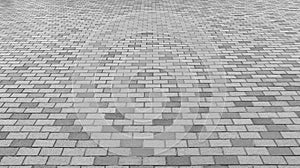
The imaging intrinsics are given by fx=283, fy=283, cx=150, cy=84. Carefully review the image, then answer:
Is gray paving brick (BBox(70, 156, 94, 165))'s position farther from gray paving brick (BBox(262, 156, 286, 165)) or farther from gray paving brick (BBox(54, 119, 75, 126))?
gray paving brick (BBox(262, 156, 286, 165))

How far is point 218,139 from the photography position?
3012 millimetres

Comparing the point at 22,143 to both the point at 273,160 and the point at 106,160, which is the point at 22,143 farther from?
the point at 273,160

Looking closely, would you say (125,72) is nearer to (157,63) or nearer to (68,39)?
(157,63)

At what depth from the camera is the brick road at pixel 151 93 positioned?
2.84 meters

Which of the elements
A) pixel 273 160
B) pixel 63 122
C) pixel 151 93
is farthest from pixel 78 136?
pixel 273 160

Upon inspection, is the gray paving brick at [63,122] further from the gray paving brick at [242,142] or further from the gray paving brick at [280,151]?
the gray paving brick at [280,151]

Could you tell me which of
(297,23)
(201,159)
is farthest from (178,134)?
(297,23)

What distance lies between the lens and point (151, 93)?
392 centimetres

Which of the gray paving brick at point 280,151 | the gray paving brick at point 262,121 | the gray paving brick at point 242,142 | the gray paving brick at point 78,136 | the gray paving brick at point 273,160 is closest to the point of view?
the gray paving brick at point 273,160

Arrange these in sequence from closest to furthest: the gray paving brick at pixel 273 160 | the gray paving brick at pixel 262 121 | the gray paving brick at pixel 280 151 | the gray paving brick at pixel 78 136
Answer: the gray paving brick at pixel 273 160 < the gray paving brick at pixel 280 151 < the gray paving brick at pixel 78 136 < the gray paving brick at pixel 262 121

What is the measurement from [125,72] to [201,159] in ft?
7.21

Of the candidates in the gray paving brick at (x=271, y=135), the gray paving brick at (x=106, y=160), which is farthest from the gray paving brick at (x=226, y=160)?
the gray paving brick at (x=106, y=160)

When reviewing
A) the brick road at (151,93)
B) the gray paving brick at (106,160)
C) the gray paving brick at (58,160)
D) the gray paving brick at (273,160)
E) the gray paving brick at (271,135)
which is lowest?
the brick road at (151,93)

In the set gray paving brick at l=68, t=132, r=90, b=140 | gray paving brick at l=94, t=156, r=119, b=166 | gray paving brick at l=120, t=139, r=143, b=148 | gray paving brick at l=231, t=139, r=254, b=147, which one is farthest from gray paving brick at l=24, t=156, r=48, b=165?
gray paving brick at l=231, t=139, r=254, b=147
